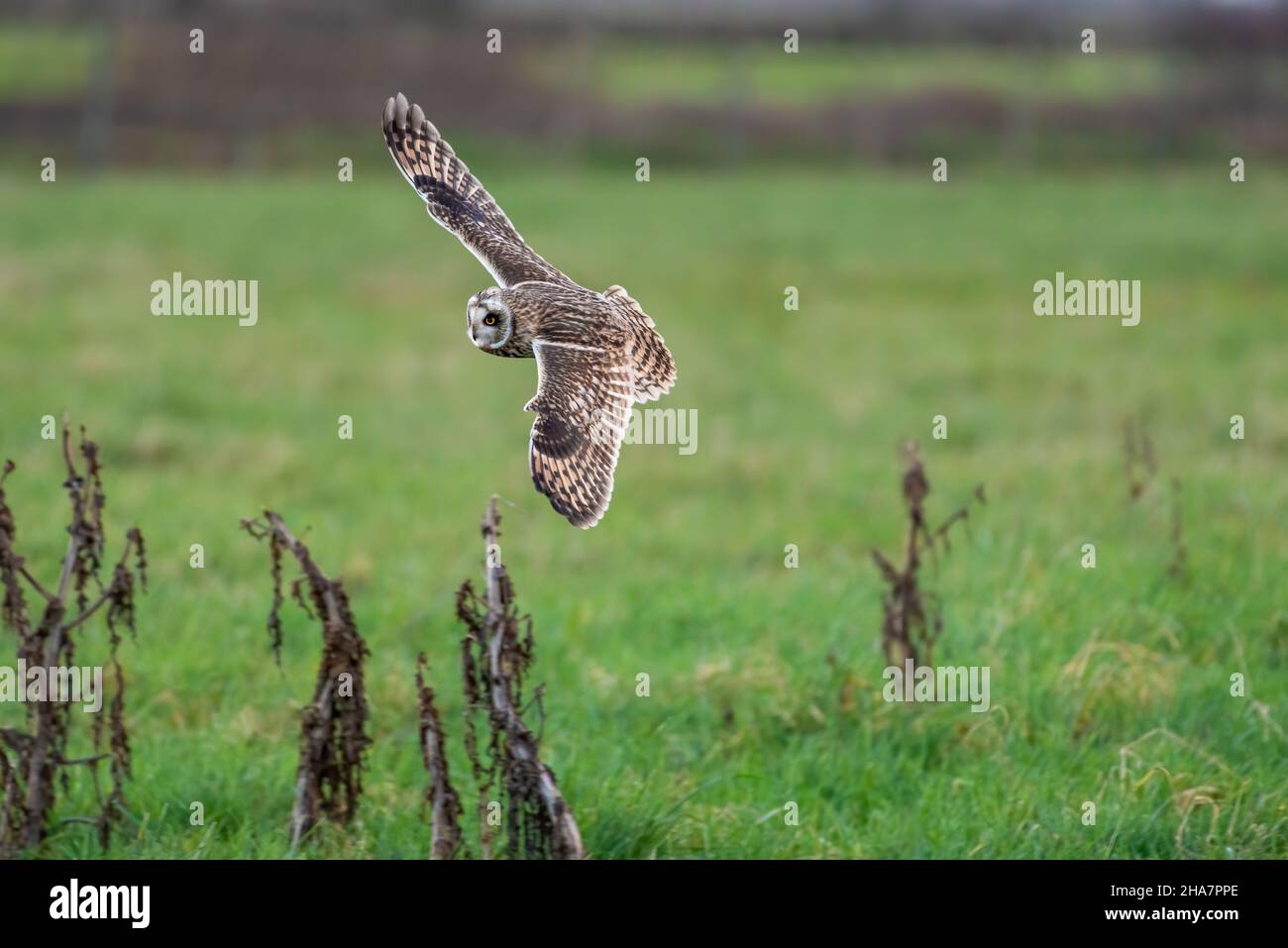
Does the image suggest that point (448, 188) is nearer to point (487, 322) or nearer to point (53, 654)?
point (487, 322)

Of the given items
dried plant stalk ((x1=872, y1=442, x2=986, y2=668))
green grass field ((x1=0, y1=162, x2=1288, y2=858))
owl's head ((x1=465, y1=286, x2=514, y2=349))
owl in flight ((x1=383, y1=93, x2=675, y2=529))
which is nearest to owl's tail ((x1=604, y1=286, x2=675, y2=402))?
owl in flight ((x1=383, y1=93, x2=675, y2=529))

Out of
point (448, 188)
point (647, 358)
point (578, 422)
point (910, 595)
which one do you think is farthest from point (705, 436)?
point (578, 422)

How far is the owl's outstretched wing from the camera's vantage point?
3504mm

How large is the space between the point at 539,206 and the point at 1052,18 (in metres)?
23.2

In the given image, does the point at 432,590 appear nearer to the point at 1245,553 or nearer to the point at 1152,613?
the point at 1152,613

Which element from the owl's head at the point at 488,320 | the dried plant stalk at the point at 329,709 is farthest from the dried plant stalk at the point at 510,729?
the owl's head at the point at 488,320

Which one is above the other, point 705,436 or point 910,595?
point 705,436

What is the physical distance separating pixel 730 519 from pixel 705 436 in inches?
96.4

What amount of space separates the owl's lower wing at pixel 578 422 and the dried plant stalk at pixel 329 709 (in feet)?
6.82

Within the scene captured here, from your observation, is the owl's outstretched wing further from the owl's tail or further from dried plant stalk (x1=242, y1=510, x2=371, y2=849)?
dried plant stalk (x1=242, y1=510, x2=371, y2=849)

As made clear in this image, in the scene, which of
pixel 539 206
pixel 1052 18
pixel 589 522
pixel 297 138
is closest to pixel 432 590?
pixel 589 522

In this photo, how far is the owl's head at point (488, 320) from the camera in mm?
2699

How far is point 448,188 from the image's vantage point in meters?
3.86

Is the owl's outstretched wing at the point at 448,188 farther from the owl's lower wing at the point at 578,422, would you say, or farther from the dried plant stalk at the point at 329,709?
the dried plant stalk at the point at 329,709
